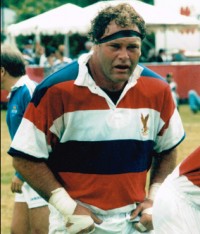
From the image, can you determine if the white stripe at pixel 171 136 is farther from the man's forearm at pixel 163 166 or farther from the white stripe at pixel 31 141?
the white stripe at pixel 31 141

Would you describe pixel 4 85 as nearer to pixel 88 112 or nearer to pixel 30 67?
pixel 88 112

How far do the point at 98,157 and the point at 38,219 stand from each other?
1.96m

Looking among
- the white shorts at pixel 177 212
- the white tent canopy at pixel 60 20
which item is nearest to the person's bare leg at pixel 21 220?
the white shorts at pixel 177 212

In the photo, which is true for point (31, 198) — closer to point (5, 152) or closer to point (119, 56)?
point (119, 56)

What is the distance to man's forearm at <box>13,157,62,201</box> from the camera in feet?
13.9

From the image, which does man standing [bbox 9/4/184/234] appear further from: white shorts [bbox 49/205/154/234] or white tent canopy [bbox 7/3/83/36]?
white tent canopy [bbox 7/3/83/36]

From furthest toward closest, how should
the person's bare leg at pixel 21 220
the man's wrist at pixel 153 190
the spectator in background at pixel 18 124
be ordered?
1. the person's bare leg at pixel 21 220
2. the spectator in background at pixel 18 124
3. the man's wrist at pixel 153 190

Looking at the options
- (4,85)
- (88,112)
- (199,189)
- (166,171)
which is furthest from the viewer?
(4,85)

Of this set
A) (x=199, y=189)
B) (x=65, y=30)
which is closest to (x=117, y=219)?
(x=199, y=189)

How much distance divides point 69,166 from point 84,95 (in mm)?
427

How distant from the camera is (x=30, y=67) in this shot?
2475 centimetres

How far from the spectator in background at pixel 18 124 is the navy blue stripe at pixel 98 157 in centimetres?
159

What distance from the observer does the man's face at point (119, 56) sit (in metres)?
4.10

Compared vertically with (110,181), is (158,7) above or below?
above
